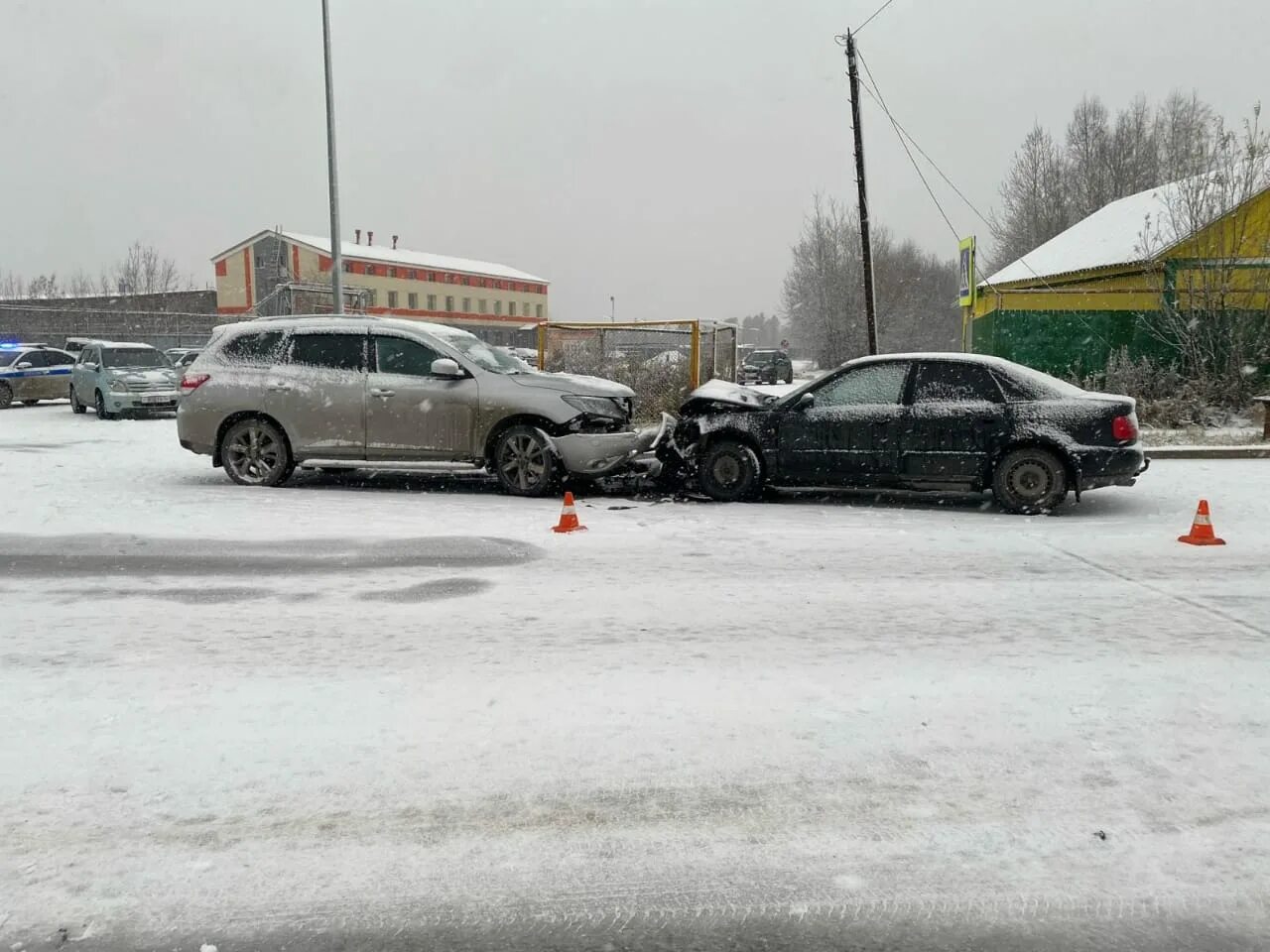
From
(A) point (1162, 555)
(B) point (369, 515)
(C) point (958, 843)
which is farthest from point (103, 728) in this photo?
(A) point (1162, 555)

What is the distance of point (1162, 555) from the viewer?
7406 millimetres

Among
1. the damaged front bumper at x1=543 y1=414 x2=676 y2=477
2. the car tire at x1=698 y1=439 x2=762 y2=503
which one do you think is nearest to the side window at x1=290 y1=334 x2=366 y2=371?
the damaged front bumper at x1=543 y1=414 x2=676 y2=477

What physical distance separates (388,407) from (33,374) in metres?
19.6

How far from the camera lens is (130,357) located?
72.6 feet

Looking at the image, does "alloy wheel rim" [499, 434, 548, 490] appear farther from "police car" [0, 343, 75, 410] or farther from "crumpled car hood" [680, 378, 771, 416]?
"police car" [0, 343, 75, 410]

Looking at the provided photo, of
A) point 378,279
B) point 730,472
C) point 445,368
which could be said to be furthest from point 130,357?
point 378,279

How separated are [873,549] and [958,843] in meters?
4.62

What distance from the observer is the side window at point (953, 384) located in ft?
30.9

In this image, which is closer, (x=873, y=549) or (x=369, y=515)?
(x=873, y=549)

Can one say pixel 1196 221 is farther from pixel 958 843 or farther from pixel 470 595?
pixel 958 843

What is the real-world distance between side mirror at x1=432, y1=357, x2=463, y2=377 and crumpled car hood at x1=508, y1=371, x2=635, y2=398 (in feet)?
1.85

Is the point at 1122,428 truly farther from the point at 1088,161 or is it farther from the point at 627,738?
the point at 1088,161

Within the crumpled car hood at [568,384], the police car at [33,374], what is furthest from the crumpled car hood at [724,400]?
the police car at [33,374]

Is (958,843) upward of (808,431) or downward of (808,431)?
downward
